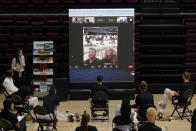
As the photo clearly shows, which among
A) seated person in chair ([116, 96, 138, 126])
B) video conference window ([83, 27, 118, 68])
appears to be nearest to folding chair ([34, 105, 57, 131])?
seated person in chair ([116, 96, 138, 126])

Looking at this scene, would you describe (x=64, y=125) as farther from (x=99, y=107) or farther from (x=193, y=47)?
(x=193, y=47)

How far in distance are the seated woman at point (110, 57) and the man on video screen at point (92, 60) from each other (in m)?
0.27

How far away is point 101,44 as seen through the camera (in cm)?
1420

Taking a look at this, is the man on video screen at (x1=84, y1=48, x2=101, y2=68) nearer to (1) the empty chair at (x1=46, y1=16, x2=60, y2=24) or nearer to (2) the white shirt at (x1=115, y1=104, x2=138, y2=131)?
(1) the empty chair at (x1=46, y1=16, x2=60, y2=24)

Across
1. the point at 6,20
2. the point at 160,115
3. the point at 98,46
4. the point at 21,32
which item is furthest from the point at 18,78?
the point at 160,115

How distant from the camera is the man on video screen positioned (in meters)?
14.2

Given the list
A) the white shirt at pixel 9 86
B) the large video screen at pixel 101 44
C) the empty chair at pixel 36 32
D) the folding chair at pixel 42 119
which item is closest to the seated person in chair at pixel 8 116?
the folding chair at pixel 42 119

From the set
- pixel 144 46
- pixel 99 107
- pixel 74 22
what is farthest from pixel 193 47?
pixel 99 107

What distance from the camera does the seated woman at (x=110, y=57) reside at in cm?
1423

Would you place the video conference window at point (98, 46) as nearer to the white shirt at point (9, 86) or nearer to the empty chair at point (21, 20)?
the empty chair at point (21, 20)

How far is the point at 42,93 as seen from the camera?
1434 cm

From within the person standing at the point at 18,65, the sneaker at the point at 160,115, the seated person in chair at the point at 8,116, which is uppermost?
the person standing at the point at 18,65

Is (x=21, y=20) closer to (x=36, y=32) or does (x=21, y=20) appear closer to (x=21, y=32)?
(x=21, y=32)

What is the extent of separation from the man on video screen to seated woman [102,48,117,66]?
27cm
